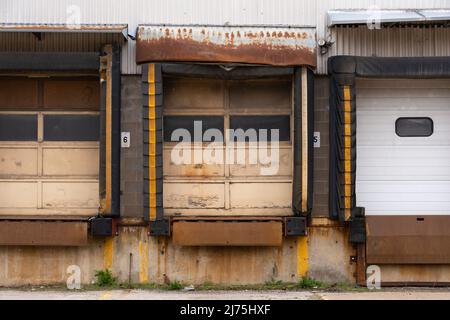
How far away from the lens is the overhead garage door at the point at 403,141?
13.5 meters

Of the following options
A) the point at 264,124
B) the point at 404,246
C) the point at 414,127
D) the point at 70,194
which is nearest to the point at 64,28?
the point at 70,194

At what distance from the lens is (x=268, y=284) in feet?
43.3

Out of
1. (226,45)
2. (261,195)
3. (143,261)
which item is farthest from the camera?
(261,195)

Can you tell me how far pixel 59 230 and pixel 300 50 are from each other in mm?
4650

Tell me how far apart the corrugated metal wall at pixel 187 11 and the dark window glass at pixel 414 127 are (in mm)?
1327

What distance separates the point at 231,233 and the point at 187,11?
11.7 ft

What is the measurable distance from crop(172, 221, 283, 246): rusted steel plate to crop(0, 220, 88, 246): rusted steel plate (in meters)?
1.48

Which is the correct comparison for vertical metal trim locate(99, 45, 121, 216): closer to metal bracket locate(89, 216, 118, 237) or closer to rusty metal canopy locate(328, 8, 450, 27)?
metal bracket locate(89, 216, 118, 237)

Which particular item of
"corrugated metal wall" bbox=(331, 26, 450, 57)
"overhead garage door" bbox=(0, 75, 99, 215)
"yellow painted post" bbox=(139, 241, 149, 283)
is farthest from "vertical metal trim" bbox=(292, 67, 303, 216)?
"overhead garage door" bbox=(0, 75, 99, 215)

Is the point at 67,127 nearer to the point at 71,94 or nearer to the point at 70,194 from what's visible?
the point at 71,94

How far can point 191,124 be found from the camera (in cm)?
1345

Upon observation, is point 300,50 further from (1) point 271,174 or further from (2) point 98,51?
(2) point 98,51

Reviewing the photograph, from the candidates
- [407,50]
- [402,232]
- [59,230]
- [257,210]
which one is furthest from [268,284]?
[407,50]

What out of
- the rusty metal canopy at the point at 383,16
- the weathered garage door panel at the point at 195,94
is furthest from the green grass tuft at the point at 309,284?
the rusty metal canopy at the point at 383,16
